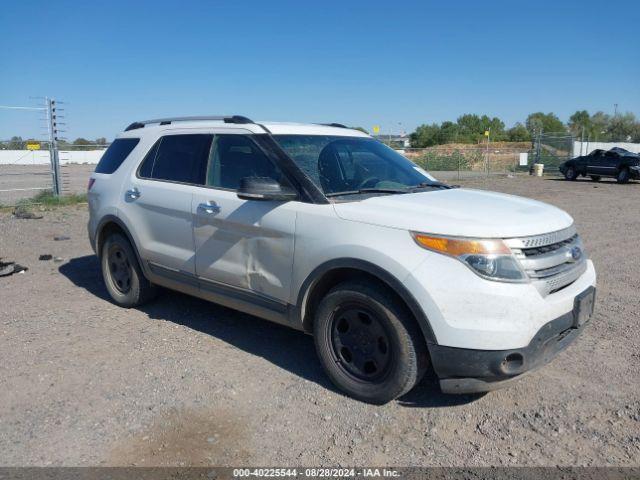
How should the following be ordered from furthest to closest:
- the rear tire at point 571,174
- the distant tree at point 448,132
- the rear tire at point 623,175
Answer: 1. the distant tree at point 448,132
2. the rear tire at point 571,174
3. the rear tire at point 623,175

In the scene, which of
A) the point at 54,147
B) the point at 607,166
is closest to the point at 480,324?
the point at 54,147

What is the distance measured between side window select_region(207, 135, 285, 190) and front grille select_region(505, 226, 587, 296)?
1818 millimetres

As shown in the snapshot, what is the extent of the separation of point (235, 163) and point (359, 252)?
1.56 metres

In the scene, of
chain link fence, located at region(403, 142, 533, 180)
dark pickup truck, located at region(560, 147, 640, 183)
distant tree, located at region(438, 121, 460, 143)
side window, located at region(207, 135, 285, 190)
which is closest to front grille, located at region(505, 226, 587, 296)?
side window, located at region(207, 135, 285, 190)

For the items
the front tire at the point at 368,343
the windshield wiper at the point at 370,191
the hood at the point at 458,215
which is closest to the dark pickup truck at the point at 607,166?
the hood at the point at 458,215

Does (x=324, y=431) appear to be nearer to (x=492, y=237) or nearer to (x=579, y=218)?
(x=492, y=237)

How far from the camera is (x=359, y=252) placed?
11.5ft

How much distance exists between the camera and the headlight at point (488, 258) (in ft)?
10.4

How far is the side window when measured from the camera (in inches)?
169

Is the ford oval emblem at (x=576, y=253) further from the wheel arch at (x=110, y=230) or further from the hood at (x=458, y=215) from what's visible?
the wheel arch at (x=110, y=230)

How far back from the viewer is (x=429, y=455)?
3.13 m

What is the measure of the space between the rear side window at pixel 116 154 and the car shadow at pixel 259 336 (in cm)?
142

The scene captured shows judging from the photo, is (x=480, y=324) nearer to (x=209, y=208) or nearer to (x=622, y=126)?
(x=209, y=208)

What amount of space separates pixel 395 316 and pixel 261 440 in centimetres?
110
